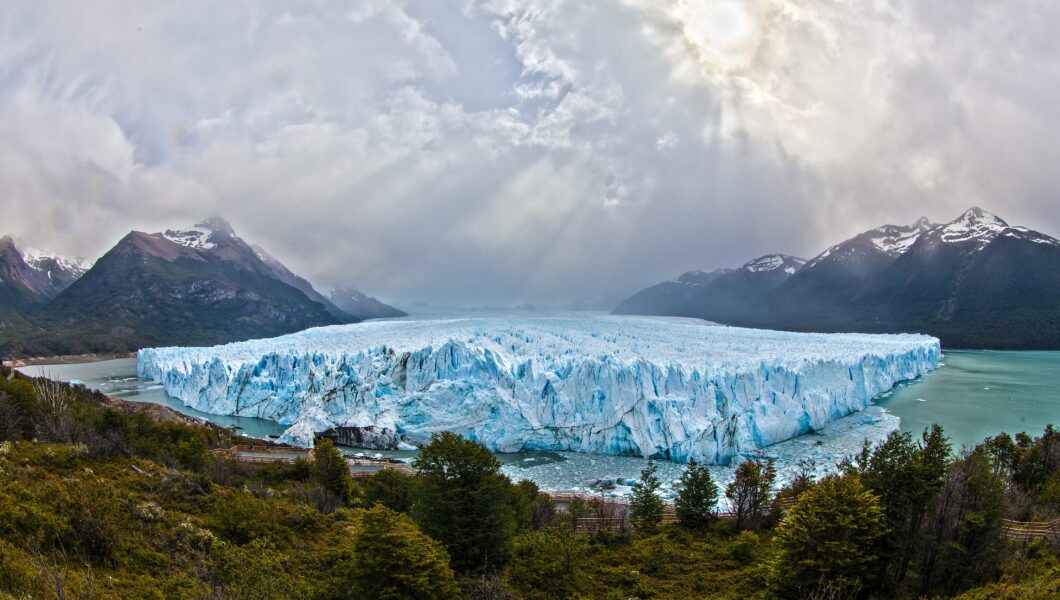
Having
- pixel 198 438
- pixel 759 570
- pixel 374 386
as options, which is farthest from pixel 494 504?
pixel 374 386

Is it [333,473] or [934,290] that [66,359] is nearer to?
[333,473]

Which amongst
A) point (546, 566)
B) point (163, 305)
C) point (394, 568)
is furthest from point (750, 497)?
point (163, 305)

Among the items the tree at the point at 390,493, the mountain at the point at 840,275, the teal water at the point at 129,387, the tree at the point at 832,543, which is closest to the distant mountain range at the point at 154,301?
the teal water at the point at 129,387

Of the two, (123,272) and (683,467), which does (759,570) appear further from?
(123,272)

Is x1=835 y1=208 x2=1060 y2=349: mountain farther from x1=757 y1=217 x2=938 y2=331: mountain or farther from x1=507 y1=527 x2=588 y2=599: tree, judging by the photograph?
x1=507 y1=527 x2=588 y2=599: tree

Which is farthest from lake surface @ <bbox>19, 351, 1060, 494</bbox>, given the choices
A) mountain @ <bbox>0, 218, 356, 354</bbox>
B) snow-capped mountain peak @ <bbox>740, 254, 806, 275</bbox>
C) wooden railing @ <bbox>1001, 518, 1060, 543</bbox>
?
snow-capped mountain peak @ <bbox>740, 254, 806, 275</bbox>

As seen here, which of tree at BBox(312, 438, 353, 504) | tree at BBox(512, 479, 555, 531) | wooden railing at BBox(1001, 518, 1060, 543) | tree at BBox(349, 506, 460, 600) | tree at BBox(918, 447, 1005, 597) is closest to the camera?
tree at BBox(349, 506, 460, 600)

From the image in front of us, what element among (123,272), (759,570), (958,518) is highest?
(123,272)
